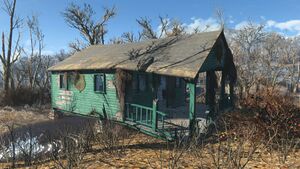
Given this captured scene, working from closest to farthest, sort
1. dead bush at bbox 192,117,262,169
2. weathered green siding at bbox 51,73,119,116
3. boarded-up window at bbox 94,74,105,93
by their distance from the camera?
dead bush at bbox 192,117,262,169 → weathered green siding at bbox 51,73,119,116 → boarded-up window at bbox 94,74,105,93

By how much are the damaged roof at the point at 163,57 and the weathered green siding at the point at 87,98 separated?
101 cm

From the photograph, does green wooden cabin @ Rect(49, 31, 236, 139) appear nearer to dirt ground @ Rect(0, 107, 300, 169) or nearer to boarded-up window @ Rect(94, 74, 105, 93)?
boarded-up window @ Rect(94, 74, 105, 93)

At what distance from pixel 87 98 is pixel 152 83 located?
5393mm

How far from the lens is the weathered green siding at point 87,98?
16.1 metres

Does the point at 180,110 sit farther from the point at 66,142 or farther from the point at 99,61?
the point at 66,142

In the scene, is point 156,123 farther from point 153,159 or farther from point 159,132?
point 153,159

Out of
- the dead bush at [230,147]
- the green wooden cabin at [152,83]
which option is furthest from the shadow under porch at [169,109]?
the dead bush at [230,147]

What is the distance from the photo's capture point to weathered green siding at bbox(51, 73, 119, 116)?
16078mm

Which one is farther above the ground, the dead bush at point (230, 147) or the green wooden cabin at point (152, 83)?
the green wooden cabin at point (152, 83)

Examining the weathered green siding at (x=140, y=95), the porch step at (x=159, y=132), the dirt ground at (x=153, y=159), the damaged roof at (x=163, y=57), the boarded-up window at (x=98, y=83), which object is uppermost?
the damaged roof at (x=163, y=57)

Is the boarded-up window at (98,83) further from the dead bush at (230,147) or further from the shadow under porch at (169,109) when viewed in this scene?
the dead bush at (230,147)

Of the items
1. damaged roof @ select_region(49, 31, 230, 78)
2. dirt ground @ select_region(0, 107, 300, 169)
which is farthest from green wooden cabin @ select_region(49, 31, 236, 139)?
dirt ground @ select_region(0, 107, 300, 169)

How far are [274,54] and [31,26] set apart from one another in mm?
42630

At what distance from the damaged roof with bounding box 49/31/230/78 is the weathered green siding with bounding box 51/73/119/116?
1.01m
